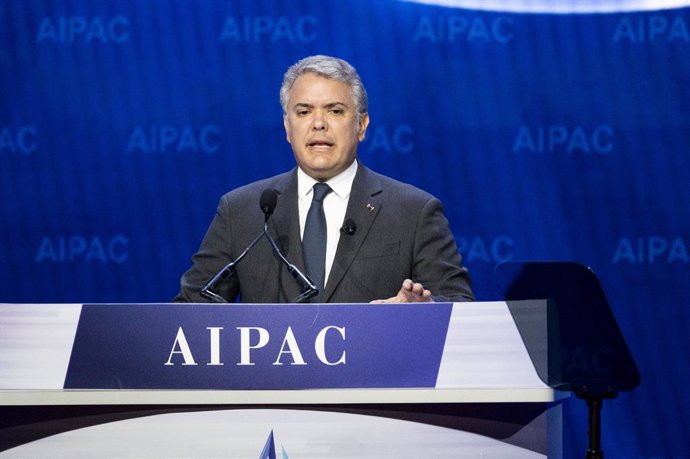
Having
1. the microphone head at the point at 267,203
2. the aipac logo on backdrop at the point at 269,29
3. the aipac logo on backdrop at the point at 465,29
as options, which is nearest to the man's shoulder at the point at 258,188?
the microphone head at the point at 267,203

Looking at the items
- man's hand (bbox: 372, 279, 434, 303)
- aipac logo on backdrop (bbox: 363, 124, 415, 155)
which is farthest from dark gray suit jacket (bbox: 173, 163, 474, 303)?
aipac logo on backdrop (bbox: 363, 124, 415, 155)

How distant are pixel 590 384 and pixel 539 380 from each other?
12cm

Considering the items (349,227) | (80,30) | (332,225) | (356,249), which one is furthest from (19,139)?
(349,227)

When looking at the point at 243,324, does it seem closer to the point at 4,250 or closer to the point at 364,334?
the point at 364,334

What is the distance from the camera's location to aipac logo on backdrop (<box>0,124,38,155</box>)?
159 inches

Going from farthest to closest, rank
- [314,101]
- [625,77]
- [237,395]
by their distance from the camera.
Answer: [625,77]
[314,101]
[237,395]

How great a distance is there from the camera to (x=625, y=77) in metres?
3.99

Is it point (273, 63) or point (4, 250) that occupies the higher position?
point (273, 63)

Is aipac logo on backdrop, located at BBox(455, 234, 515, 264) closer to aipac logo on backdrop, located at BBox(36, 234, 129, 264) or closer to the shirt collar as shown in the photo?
the shirt collar

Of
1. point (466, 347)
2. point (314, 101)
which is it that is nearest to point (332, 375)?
point (466, 347)

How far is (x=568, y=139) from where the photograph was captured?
3.99 metres

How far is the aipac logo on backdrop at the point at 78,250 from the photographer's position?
404 cm

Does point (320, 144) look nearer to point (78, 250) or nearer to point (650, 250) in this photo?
point (78, 250)

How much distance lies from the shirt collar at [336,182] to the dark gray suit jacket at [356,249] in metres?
0.02
